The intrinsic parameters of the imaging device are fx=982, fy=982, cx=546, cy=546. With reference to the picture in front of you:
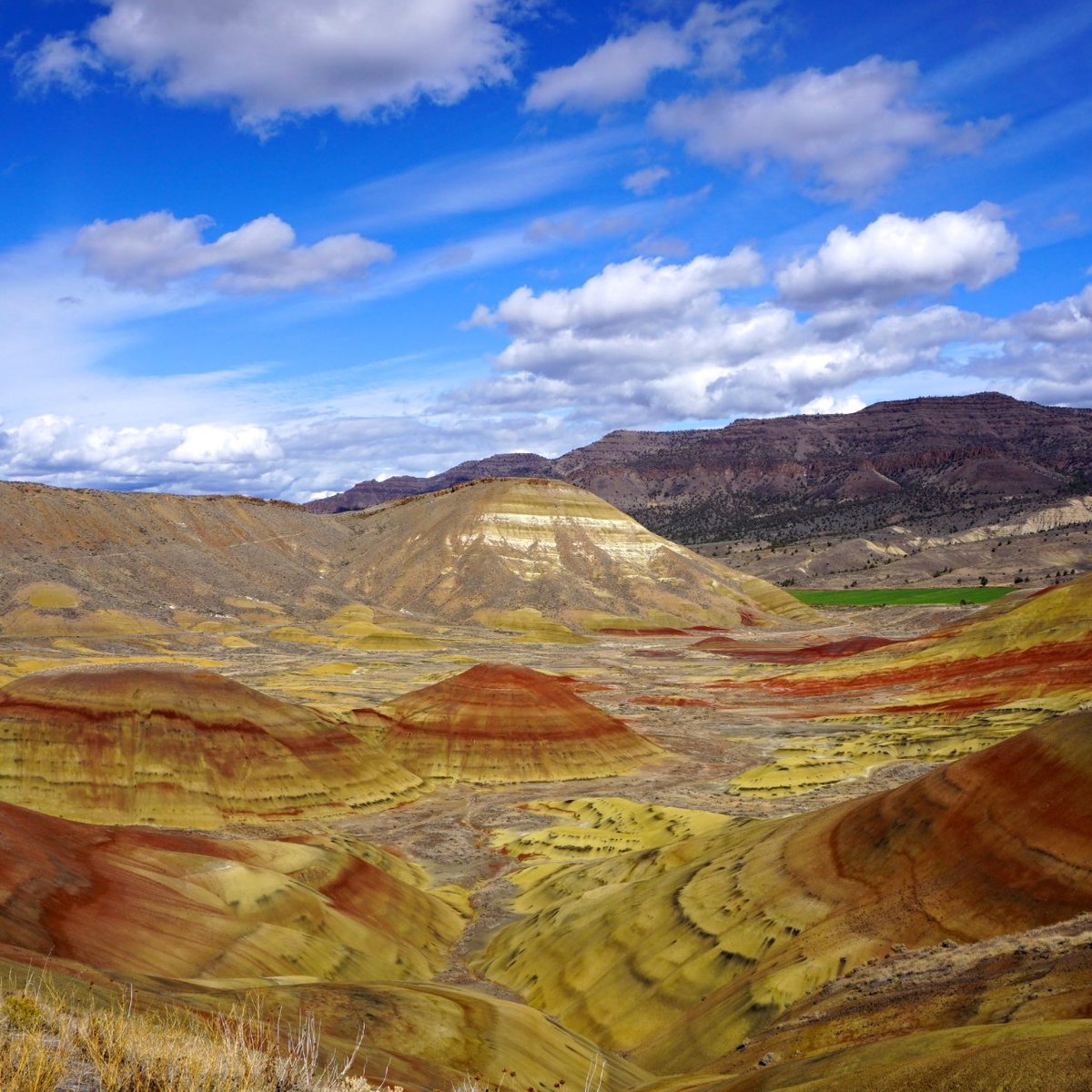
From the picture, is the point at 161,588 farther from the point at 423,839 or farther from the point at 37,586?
the point at 423,839

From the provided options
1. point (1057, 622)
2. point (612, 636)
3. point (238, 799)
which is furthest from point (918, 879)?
point (612, 636)

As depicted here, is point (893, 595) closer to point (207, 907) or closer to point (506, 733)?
point (506, 733)

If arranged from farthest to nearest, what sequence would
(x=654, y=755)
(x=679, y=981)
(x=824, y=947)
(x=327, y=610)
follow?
(x=327, y=610)
(x=654, y=755)
(x=679, y=981)
(x=824, y=947)

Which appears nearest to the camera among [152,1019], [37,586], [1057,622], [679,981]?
[152,1019]

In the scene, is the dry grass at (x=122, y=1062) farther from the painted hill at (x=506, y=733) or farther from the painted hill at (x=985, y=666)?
the painted hill at (x=985, y=666)

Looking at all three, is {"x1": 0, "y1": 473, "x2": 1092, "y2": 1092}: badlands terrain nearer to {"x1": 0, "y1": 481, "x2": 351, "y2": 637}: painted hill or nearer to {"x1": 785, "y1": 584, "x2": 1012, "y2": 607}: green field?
{"x1": 0, "y1": 481, "x2": 351, "y2": 637}: painted hill

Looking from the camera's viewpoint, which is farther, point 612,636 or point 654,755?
point 612,636
